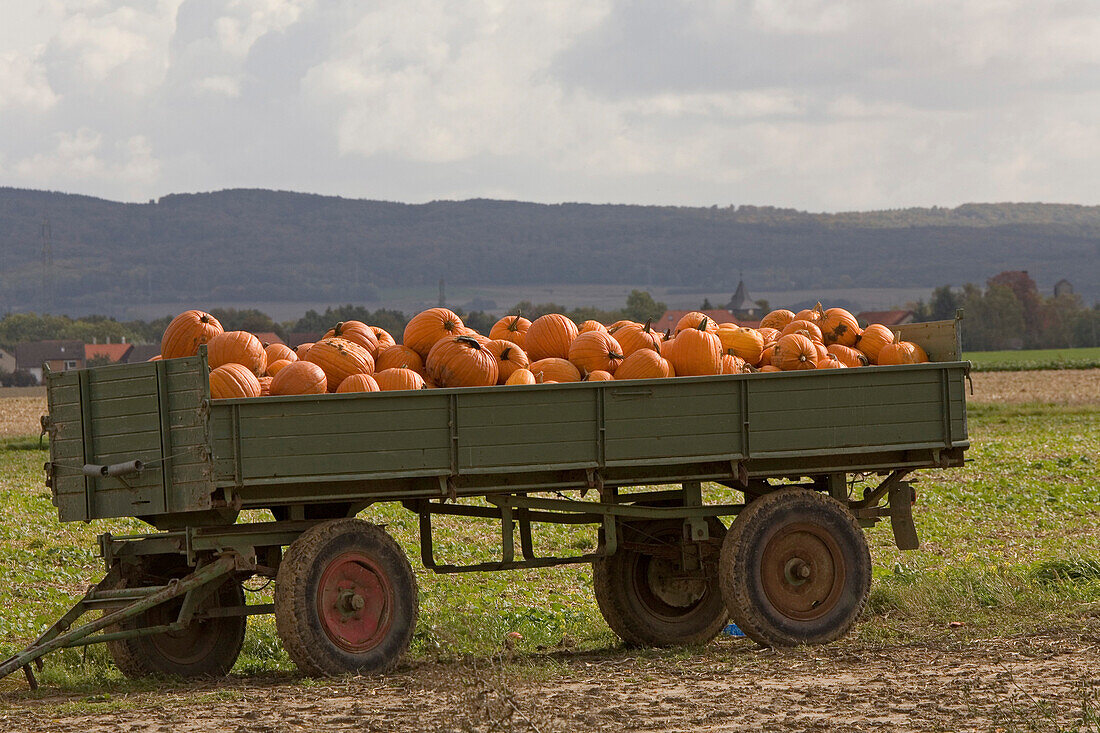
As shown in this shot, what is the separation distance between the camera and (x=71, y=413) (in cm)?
945

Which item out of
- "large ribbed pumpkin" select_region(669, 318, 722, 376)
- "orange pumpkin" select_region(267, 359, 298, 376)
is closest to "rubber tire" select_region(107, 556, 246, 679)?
"orange pumpkin" select_region(267, 359, 298, 376)

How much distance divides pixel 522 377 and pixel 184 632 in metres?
2.99

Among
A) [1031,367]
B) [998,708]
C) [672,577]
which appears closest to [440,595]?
[672,577]

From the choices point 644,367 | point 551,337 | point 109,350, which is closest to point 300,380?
point 551,337

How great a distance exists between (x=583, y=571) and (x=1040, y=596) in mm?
4773

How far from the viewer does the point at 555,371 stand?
419 inches

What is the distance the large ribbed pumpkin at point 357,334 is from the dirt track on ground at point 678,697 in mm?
2686

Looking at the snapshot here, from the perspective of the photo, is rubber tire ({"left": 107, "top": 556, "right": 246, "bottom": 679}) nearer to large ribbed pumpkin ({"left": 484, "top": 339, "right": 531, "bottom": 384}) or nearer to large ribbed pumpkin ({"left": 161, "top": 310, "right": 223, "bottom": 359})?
large ribbed pumpkin ({"left": 161, "top": 310, "right": 223, "bottom": 359})

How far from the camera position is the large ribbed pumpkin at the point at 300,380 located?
31.7 ft

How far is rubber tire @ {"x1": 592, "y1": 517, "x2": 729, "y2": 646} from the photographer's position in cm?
1083

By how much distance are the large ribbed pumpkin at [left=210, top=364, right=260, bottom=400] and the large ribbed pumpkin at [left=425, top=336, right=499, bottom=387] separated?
1.33 m

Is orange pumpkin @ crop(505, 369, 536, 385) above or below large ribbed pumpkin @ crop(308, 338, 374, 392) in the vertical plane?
below

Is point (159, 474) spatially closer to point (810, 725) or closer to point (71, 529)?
point (810, 725)

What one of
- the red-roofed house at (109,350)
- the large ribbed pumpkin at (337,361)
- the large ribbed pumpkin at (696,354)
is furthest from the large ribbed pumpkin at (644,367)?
the red-roofed house at (109,350)
